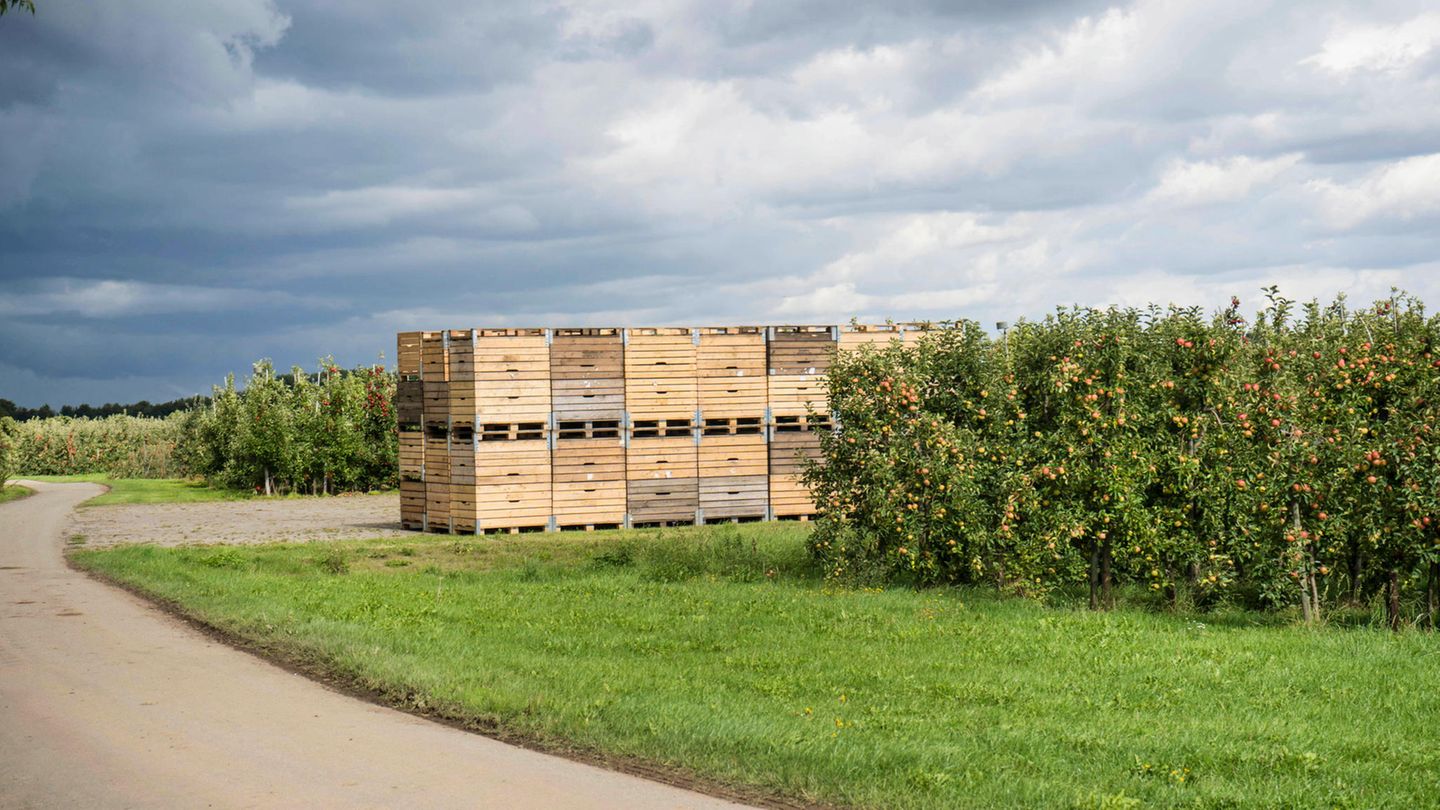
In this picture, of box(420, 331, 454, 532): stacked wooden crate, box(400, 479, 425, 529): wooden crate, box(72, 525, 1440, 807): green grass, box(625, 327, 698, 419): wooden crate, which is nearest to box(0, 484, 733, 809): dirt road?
box(72, 525, 1440, 807): green grass

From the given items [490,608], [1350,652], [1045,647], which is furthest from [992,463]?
[490,608]

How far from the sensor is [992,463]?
14.5 metres

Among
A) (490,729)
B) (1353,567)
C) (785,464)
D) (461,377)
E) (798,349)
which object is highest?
(798,349)

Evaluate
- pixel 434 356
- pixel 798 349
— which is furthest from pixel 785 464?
pixel 434 356

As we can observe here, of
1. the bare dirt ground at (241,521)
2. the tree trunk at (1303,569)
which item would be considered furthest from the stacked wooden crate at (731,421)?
the tree trunk at (1303,569)

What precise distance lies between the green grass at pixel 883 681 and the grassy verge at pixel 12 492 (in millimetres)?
25029

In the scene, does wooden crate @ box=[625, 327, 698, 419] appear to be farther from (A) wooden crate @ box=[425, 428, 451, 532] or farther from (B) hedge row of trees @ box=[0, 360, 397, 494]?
(B) hedge row of trees @ box=[0, 360, 397, 494]

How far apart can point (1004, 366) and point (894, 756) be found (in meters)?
7.83

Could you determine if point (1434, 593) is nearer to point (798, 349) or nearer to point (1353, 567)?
point (1353, 567)

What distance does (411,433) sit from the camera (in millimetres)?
25234

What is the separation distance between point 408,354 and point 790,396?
26.8ft

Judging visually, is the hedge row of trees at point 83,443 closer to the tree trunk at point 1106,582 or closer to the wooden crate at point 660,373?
the wooden crate at point 660,373

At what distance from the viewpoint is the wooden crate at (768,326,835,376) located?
24.4 metres

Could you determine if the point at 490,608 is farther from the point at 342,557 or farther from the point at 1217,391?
the point at 1217,391
